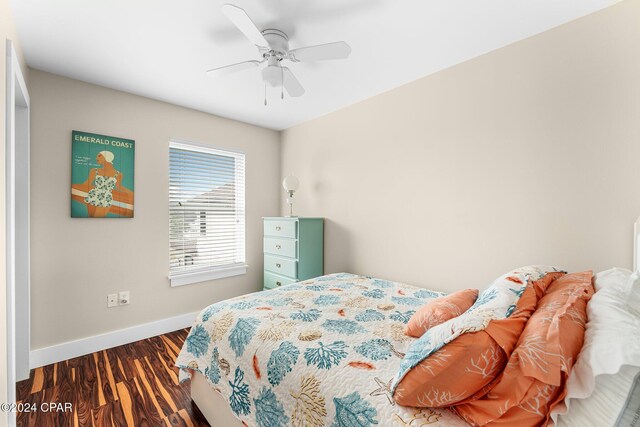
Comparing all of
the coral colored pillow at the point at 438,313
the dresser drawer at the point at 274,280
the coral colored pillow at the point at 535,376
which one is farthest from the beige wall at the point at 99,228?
the coral colored pillow at the point at 535,376

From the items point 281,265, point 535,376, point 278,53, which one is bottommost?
point 281,265

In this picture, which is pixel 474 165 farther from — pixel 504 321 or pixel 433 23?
pixel 504 321

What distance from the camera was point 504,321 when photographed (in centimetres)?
92

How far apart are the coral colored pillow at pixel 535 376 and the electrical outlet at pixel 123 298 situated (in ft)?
9.64

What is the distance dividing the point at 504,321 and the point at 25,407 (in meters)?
2.79

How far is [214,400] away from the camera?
5.32 ft

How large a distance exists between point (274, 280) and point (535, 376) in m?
2.79

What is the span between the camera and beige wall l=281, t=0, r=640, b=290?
1620 millimetres

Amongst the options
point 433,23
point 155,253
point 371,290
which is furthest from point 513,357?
point 155,253

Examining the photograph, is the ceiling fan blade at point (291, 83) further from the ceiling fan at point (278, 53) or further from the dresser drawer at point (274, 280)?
the dresser drawer at point (274, 280)

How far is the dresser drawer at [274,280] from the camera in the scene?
3.13 m

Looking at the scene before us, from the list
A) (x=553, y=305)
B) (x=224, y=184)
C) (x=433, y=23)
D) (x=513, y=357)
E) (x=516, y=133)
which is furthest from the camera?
(x=224, y=184)

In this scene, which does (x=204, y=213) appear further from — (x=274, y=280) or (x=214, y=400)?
(x=214, y=400)

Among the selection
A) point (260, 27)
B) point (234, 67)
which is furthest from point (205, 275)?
point (260, 27)
